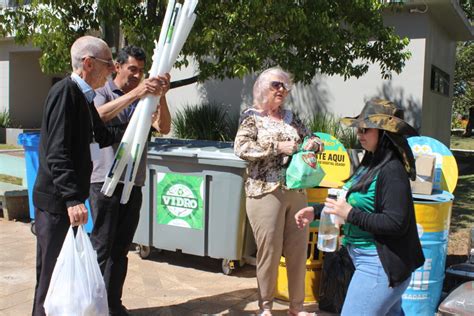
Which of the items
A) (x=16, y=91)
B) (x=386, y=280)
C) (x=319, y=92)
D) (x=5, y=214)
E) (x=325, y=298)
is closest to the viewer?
(x=386, y=280)

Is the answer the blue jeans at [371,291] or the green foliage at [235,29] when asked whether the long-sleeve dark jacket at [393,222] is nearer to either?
the blue jeans at [371,291]

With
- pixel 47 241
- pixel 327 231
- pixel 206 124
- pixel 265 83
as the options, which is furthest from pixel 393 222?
pixel 206 124

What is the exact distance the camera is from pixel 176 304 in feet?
14.0

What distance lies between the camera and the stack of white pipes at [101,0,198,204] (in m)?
3.05

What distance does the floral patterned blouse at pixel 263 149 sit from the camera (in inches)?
142

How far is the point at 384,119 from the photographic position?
2543 millimetres

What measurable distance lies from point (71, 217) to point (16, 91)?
1602 cm

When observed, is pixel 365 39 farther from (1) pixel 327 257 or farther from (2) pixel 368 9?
(1) pixel 327 257

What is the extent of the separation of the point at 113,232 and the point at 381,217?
196 cm

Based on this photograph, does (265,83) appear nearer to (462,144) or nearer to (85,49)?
(85,49)

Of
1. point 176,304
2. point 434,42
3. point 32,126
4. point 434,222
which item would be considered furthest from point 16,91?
point 434,222

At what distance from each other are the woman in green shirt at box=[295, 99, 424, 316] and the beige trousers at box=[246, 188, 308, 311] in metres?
1.01

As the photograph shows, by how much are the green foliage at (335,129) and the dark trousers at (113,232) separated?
18.6 feet

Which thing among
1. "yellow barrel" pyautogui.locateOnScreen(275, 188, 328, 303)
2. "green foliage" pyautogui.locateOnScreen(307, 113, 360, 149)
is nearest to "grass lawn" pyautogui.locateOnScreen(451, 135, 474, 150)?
"green foliage" pyautogui.locateOnScreen(307, 113, 360, 149)
